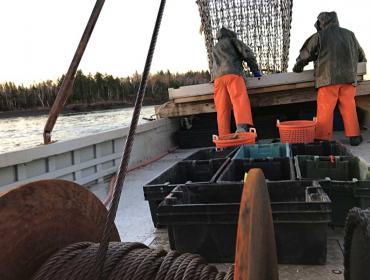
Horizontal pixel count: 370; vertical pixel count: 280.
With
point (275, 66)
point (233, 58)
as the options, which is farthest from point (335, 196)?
point (275, 66)

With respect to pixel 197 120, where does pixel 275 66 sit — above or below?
above

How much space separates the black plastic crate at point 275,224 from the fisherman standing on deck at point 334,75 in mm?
4122

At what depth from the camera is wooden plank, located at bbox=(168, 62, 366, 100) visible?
26.5 feet

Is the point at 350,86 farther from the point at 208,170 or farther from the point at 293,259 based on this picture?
the point at 293,259

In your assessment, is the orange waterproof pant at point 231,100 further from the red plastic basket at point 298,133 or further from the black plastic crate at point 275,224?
the black plastic crate at point 275,224

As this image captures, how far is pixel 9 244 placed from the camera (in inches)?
61.0

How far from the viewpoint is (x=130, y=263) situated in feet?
5.22

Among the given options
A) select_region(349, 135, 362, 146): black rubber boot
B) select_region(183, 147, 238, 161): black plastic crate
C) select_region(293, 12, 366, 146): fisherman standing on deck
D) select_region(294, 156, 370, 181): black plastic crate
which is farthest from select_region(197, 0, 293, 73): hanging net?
select_region(294, 156, 370, 181): black plastic crate

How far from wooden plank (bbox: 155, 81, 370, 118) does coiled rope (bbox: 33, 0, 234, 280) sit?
7.15 meters

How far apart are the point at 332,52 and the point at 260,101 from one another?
76.5 inches

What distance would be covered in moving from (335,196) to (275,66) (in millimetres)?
7686

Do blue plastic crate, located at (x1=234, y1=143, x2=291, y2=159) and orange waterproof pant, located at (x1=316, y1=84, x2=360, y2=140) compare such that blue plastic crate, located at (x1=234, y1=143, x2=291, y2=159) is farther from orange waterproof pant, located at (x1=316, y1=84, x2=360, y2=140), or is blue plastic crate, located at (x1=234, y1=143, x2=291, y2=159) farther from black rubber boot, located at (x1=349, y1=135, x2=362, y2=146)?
black rubber boot, located at (x1=349, y1=135, x2=362, y2=146)

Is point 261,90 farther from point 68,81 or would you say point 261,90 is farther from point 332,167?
point 68,81

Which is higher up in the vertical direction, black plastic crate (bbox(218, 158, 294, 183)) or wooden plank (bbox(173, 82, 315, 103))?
wooden plank (bbox(173, 82, 315, 103))
